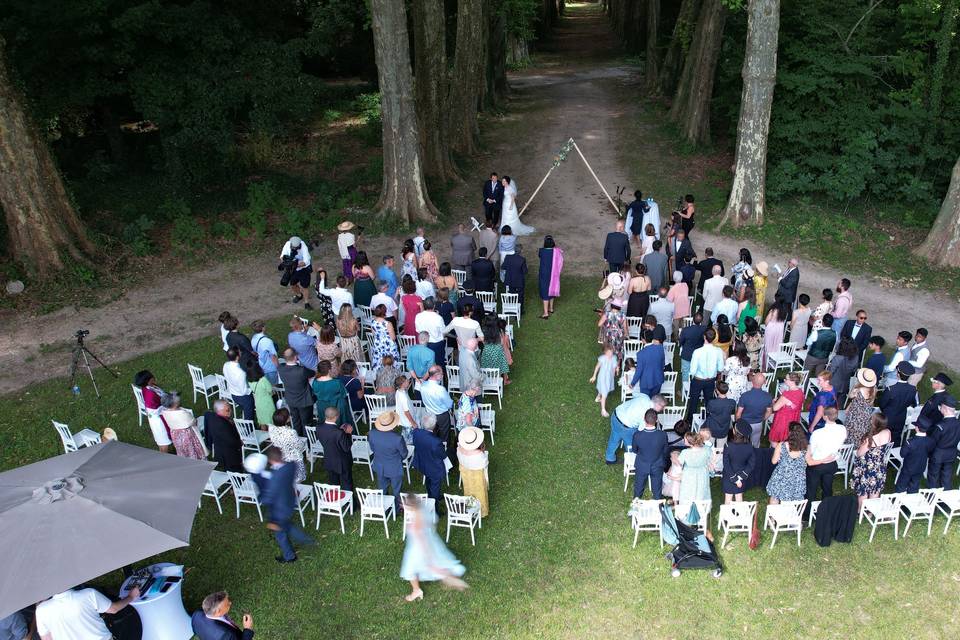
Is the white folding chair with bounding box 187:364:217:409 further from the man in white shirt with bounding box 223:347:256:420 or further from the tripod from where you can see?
the tripod

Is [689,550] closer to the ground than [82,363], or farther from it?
closer to the ground

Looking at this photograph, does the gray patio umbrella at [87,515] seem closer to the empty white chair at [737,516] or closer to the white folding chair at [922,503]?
the empty white chair at [737,516]

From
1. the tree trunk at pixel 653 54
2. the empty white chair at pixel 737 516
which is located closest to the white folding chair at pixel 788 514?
the empty white chair at pixel 737 516

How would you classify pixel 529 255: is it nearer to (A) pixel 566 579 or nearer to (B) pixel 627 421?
(B) pixel 627 421

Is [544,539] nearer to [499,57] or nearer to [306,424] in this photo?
[306,424]

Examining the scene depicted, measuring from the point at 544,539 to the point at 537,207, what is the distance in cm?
1267

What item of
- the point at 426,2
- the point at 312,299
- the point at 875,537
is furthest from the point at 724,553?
the point at 426,2

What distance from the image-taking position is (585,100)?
2989 cm

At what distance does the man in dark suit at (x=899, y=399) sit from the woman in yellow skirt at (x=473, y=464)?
541 cm

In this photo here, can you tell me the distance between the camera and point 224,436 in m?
8.75

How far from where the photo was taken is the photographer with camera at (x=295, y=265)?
1377cm

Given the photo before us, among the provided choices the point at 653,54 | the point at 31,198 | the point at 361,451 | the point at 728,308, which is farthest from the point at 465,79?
the point at 361,451

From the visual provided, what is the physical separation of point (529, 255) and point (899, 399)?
9217mm

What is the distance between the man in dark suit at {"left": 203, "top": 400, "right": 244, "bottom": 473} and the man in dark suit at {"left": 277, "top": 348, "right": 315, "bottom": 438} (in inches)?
33.0
